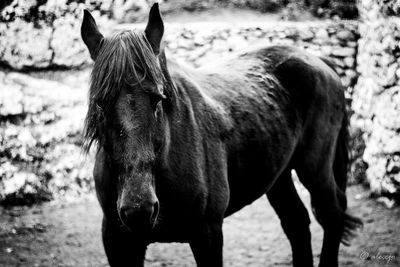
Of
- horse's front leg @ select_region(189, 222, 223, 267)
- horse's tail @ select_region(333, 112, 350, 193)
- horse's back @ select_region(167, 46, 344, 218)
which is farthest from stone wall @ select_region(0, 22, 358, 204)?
horse's front leg @ select_region(189, 222, 223, 267)

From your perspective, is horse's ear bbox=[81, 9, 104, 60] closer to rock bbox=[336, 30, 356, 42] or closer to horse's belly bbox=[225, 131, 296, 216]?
horse's belly bbox=[225, 131, 296, 216]

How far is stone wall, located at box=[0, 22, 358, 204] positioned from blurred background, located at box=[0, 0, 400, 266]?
0.04 ft

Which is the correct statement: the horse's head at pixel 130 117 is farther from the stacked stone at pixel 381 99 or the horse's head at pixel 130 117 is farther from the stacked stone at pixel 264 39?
the stacked stone at pixel 264 39

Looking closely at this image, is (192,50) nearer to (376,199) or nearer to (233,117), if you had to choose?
(376,199)

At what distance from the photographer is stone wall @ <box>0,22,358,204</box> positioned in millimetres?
5734

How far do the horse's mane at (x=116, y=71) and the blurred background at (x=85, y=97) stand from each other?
2476mm

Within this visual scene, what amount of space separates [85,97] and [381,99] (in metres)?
3.76

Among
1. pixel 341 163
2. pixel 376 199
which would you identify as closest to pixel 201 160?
pixel 341 163

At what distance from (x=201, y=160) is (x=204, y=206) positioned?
0.24 m

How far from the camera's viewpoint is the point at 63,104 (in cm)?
609

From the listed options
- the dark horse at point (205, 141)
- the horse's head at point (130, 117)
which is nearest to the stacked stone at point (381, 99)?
the dark horse at point (205, 141)

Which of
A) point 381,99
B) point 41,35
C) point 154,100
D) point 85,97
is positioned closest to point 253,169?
point 154,100

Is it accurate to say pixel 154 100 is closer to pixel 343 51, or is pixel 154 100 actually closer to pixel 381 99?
pixel 381 99

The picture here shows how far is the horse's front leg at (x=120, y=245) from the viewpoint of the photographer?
230 centimetres
